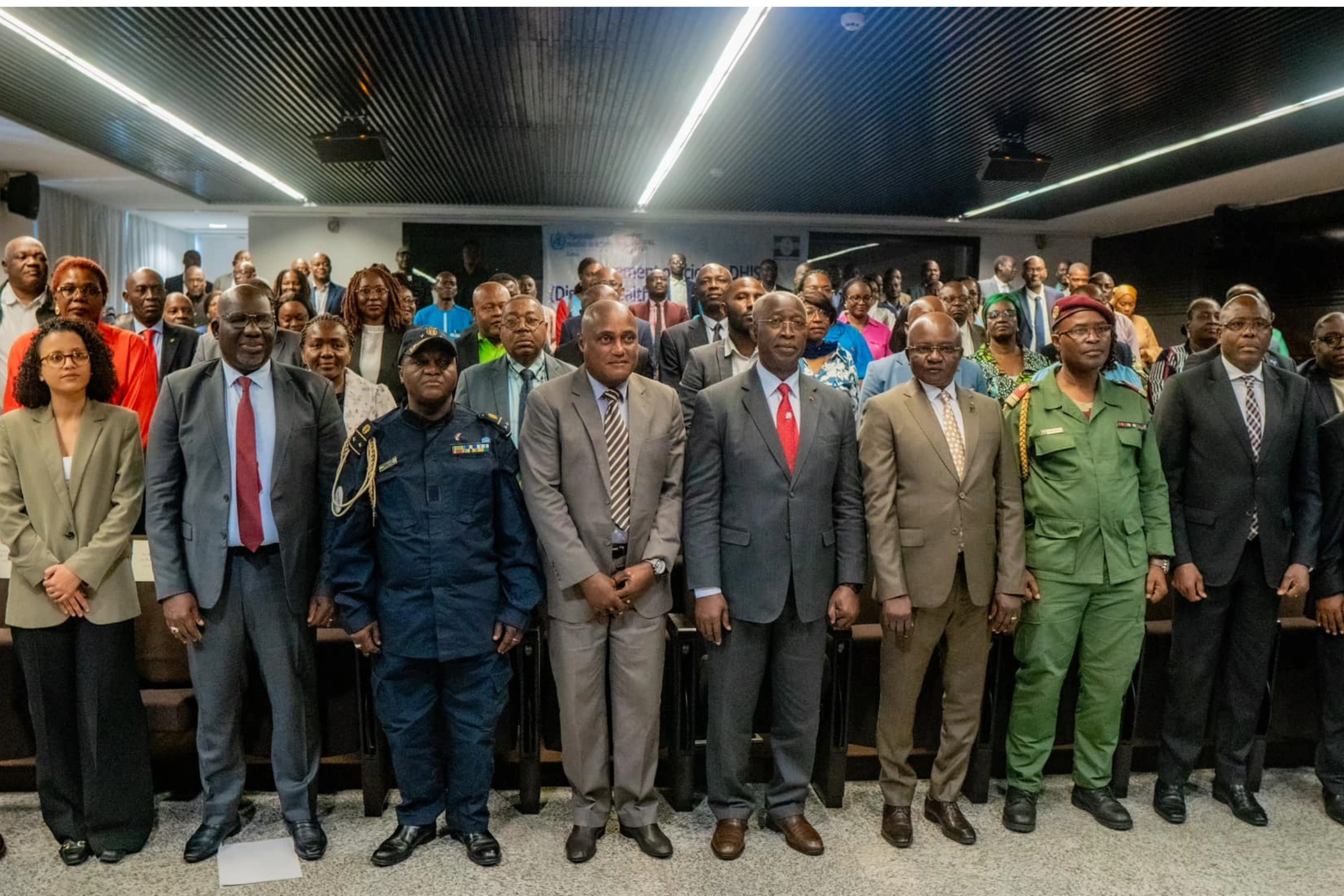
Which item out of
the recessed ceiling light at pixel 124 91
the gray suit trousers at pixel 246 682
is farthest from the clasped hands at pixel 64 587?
the recessed ceiling light at pixel 124 91

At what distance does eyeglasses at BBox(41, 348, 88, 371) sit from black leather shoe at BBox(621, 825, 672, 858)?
2.38 m

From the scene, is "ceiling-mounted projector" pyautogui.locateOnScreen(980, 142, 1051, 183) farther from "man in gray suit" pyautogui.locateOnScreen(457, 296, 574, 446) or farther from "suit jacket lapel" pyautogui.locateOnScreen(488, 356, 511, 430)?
"suit jacket lapel" pyautogui.locateOnScreen(488, 356, 511, 430)

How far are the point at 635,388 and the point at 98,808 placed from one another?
225 centimetres

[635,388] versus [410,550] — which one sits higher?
[635,388]

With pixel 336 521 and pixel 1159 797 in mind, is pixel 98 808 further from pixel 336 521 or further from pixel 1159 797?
pixel 1159 797

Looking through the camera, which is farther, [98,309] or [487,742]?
[98,309]

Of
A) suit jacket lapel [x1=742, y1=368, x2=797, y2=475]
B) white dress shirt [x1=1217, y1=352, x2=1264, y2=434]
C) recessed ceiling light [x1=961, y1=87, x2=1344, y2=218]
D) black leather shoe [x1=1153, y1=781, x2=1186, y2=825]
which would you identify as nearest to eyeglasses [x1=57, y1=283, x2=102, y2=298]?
suit jacket lapel [x1=742, y1=368, x2=797, y2=475]

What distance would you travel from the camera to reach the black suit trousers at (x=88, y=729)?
9.49 ft

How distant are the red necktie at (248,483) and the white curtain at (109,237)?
906 centimetres

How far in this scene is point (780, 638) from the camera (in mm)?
3080

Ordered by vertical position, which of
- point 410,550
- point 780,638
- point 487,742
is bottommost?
point 487,742

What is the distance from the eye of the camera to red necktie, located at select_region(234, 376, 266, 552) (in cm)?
291

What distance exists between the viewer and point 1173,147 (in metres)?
9.18

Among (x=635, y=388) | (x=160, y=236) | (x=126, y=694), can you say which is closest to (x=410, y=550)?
(x=635, y=388)
